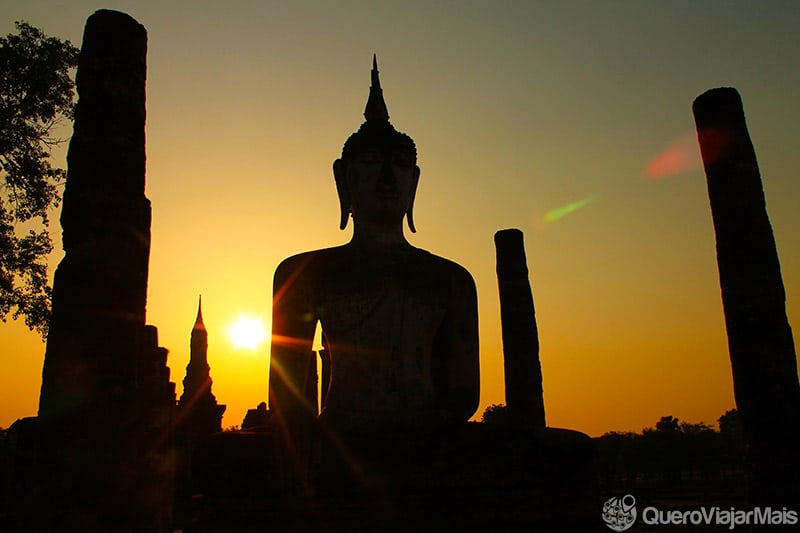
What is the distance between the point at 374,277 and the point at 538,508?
207 cm

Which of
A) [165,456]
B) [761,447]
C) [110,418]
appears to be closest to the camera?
[110,418]

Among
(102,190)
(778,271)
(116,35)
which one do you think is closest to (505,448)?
(102,190)

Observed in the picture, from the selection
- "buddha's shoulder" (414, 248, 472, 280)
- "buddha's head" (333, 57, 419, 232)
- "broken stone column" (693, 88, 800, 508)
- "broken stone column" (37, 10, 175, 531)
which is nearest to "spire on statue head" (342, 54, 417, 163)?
"buddha's head" (333, 57, 419, 232)

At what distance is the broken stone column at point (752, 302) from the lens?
8.69 metres

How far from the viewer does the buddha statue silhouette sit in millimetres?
5477

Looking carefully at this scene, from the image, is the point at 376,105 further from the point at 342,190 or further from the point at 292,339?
the point at 292,339

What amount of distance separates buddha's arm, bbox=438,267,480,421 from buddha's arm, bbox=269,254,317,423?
3.44 ft

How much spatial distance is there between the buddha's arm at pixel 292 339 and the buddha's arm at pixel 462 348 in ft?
3.44

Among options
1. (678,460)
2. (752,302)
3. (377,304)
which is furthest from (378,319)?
(678,460)

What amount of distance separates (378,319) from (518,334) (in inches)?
361

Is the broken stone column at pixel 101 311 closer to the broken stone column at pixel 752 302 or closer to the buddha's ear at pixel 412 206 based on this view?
the buddha's ear at pixel 412 206

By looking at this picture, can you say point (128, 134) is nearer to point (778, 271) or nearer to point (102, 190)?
point (102, 190)

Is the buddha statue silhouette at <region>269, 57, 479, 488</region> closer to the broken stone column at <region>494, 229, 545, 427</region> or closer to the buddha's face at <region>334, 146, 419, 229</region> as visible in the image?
the buddha's face at <region>334, 146, 419, 229</region>

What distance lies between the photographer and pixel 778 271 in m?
Answer: 9.26
